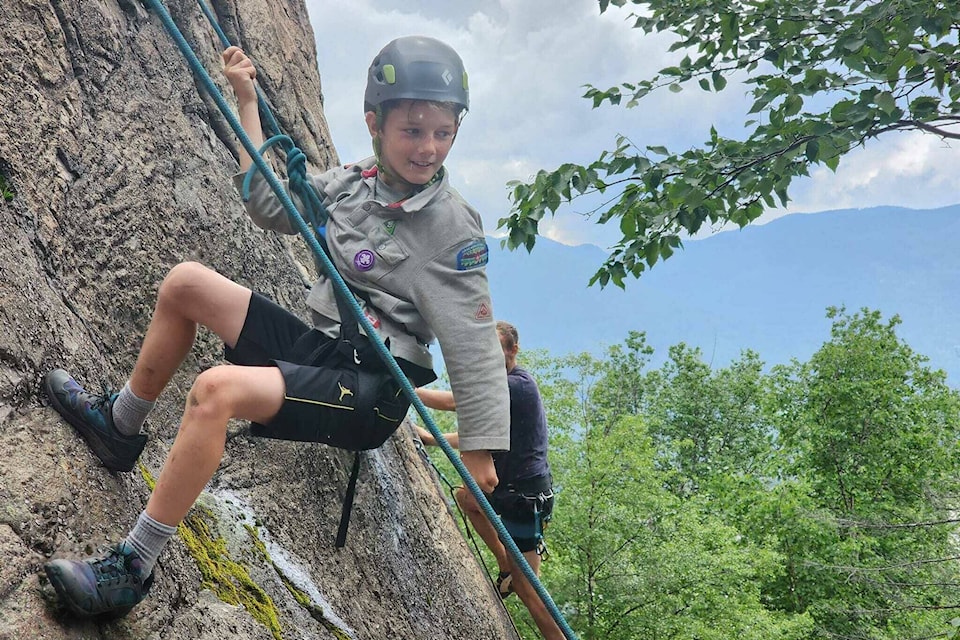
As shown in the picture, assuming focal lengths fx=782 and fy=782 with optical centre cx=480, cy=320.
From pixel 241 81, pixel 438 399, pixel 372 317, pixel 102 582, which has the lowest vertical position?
pixel 102 582

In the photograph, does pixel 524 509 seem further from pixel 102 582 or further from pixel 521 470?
pixel 102 582

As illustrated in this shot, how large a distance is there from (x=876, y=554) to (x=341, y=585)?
23352 mm

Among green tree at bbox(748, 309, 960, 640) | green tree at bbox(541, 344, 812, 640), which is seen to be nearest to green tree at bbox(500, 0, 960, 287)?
green tree at bbox(541, 344, 812, 640)

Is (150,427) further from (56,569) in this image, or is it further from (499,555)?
(499,555)

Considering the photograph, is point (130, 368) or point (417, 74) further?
point (130, 368)

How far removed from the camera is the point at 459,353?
3.20 m

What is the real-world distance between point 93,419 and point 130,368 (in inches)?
45.1

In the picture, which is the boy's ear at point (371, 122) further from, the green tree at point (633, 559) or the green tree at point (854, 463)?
the green tree at point (854, 463)

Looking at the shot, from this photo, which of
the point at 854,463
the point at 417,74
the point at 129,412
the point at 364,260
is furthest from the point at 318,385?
the point at 854,463

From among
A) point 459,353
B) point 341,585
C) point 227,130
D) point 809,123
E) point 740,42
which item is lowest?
point 341,585

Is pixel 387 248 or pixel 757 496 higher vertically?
pixel 757 496

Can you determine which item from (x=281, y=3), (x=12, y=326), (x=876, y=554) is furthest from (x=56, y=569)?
(x=876, y=554)

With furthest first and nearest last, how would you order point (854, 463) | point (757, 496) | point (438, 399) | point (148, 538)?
point (854, 463) < point (757, 496) < point (438, 399) < point (148, 538)

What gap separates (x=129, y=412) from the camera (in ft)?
9.64
